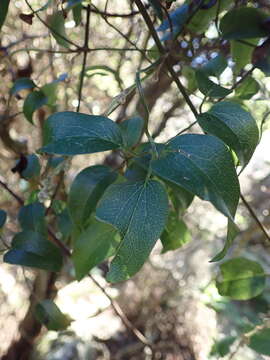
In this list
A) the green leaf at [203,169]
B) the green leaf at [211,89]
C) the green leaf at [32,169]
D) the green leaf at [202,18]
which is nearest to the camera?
the green leaf at [203,169]

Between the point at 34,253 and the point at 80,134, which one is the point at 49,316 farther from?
the point at 80,134

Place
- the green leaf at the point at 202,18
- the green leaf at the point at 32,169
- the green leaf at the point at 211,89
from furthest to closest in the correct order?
the green leaf at the point at 32,169 < the green leaf at the point at 202,18 < the green leaf at the point at 211,89

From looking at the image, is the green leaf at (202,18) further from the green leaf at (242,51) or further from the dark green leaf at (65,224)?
the dark green leaf at (65,224)

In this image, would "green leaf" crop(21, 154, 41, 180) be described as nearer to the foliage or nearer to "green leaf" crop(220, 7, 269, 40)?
the foliage

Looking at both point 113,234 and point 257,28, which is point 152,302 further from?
point 257,28

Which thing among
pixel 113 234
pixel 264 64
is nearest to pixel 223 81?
pixel 264 64

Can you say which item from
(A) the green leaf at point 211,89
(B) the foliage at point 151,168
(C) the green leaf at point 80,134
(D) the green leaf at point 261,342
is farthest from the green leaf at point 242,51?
(D) the green leaf at point 261,342

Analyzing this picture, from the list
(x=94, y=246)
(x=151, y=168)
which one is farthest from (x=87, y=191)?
(x=151, y=168)
